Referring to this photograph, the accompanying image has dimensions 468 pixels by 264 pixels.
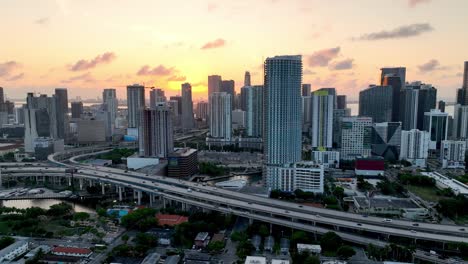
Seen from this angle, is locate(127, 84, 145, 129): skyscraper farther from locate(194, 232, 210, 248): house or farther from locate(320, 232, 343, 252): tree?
locate(320, 232, 343, 252): tree

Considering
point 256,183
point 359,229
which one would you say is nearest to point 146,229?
point 359,229

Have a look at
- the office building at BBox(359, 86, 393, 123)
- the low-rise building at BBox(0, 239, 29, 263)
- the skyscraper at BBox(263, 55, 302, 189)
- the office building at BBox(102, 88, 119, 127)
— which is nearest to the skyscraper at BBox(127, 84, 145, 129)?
the office building at BBox(102, 88, 119, 127)

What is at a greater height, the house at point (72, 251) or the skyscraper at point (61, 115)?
the skyscraper at point (61, 115)

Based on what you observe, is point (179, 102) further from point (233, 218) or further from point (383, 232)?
point (383, 232)

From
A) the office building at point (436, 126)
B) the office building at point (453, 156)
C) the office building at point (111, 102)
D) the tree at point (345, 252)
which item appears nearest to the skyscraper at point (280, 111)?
Answer: the tree at point (345, 252)

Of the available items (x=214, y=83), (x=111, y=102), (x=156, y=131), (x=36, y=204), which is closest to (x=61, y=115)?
(x=111, y=102)

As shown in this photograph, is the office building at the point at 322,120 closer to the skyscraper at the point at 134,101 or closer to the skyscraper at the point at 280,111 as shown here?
the skyscraper at the point at 280,111
